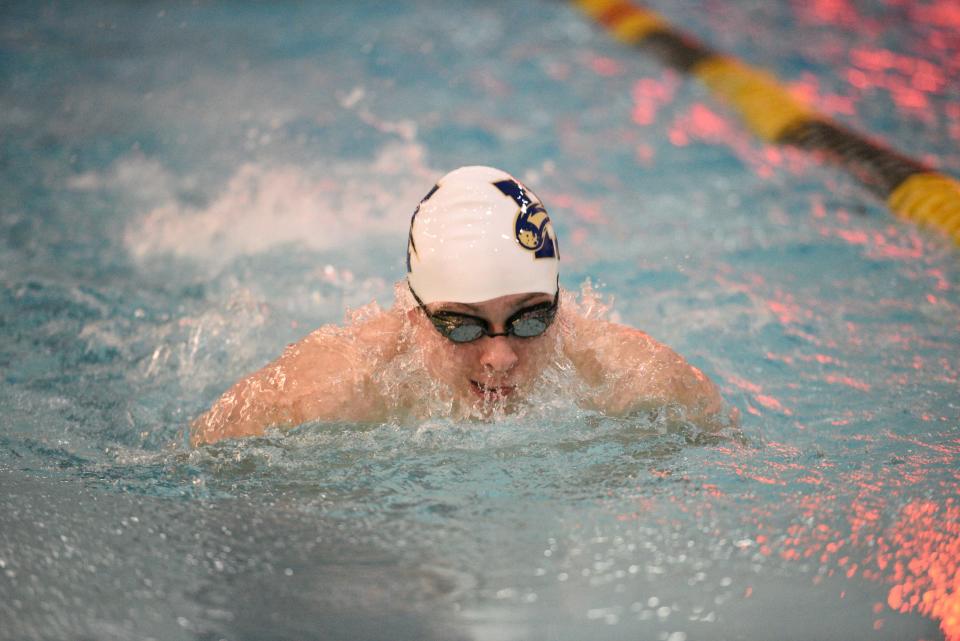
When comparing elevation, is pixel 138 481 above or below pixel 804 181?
above

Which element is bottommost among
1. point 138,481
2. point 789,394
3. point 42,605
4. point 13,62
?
point 13,62

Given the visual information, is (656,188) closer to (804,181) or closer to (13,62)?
(804,181)

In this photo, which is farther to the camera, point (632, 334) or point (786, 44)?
point (786, 44)

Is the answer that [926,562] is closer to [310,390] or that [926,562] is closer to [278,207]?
[310,390]

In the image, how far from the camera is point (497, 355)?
2336mm

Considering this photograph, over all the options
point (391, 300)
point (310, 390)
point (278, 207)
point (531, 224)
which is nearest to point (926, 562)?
point (531, 224)

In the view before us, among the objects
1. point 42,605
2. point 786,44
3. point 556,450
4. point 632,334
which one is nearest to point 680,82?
point 786,44

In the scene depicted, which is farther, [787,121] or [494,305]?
[787,121]

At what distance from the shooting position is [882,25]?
7.13 metres

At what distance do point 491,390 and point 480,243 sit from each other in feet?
1.17

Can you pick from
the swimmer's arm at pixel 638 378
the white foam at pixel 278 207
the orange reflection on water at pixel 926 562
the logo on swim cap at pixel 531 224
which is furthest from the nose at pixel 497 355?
the white foam at pixel 278 207

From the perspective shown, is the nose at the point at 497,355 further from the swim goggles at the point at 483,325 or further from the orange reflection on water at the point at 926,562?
the orange reflection on water at the point at 926,562

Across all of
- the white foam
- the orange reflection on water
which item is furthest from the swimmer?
the white foam

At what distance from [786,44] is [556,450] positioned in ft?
17.3
